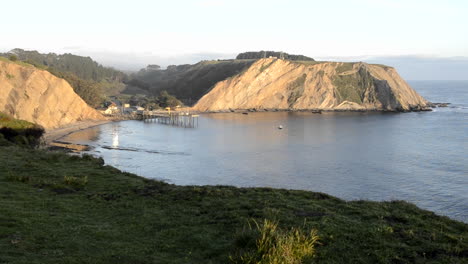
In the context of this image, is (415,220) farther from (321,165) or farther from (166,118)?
(166,118)

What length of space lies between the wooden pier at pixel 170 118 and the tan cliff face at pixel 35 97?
2893cm

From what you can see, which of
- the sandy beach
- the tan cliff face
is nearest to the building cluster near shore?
the sandy beach

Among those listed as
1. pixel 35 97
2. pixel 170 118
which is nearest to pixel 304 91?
pixel 170 118

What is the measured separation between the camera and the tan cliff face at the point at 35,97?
7462 cm

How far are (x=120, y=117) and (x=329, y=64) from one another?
102m

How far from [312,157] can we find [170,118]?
227 feet

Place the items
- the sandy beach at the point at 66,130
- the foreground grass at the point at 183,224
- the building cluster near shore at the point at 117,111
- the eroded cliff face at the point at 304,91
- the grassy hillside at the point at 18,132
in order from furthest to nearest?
1. the eroded cliff face at the point at 304,91
2. the building cluster near shore at the point at 117,111
3. the sandy beach at the point at 66,130
4. the grassy hillside at the point at 18,132
5. the foreground grass at the point at 183,224

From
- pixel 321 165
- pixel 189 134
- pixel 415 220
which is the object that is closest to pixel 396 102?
pixel 189 134

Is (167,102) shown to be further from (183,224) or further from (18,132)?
(183,224)

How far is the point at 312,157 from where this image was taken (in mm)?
61219

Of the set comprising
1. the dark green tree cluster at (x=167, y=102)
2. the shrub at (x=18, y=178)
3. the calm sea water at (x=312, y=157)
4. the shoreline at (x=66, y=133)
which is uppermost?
the dark green tree cluster at (x=167, y=102)

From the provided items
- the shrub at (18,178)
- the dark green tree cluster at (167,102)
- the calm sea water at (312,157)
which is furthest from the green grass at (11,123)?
the dark green tree cluster at (167,102)

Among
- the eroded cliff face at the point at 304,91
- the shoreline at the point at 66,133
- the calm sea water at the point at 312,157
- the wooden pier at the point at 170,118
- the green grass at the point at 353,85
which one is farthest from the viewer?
the green grass at the point at 353,85

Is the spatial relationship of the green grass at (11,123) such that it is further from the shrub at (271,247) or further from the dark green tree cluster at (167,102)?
the dark green tree cluster at (167,102)
